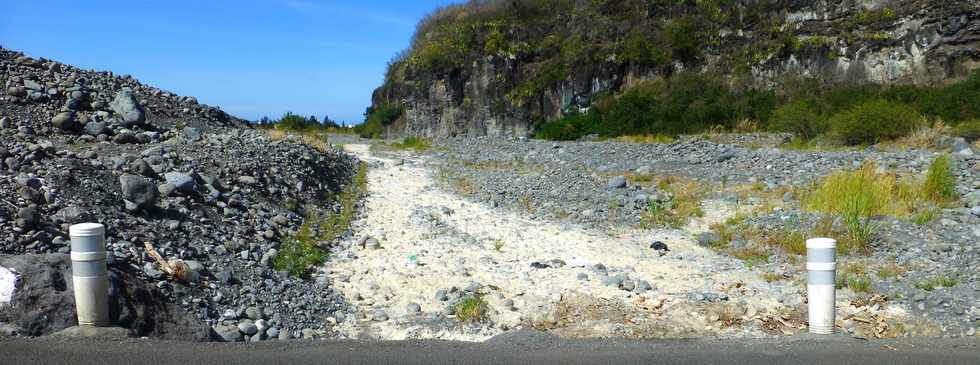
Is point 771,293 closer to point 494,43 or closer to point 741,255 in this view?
point 741,255

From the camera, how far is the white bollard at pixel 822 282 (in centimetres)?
519

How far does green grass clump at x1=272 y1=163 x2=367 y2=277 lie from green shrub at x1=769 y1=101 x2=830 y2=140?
14457mm

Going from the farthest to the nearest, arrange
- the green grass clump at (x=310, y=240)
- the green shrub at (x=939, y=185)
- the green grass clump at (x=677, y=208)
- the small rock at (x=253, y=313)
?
the green grass clump at (x=677, y=208) < the green shrub at (x=939, y=185) < the green grass clump at (x=310, y=240) < the small rock at (x=253, y=313)

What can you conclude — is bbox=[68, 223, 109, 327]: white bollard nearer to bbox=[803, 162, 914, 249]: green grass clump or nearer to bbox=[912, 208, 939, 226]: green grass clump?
bbox=[803, 162, 914, 249]: green grass clump

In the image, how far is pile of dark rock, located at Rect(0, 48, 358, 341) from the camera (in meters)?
6.54

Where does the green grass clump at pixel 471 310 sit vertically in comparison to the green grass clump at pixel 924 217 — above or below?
below

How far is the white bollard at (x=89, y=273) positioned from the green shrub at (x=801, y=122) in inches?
826

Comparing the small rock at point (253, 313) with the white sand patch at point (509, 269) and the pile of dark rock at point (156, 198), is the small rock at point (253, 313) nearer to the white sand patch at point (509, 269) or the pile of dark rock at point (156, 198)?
the pile of dark rock at point (156, 198)

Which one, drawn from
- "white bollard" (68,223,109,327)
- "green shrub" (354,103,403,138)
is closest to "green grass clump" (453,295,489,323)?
"white bollard" (68,223,109,327)

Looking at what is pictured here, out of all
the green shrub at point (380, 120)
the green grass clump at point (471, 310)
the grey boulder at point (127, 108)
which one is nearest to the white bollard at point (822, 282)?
the green grass clump at point (471, 310)

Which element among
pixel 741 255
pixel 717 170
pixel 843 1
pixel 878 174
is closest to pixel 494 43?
pixel 843 1

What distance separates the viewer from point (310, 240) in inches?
396

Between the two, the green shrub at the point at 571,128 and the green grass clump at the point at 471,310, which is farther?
the green shrub at the point at 571,128

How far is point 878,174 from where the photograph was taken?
1275 cm
